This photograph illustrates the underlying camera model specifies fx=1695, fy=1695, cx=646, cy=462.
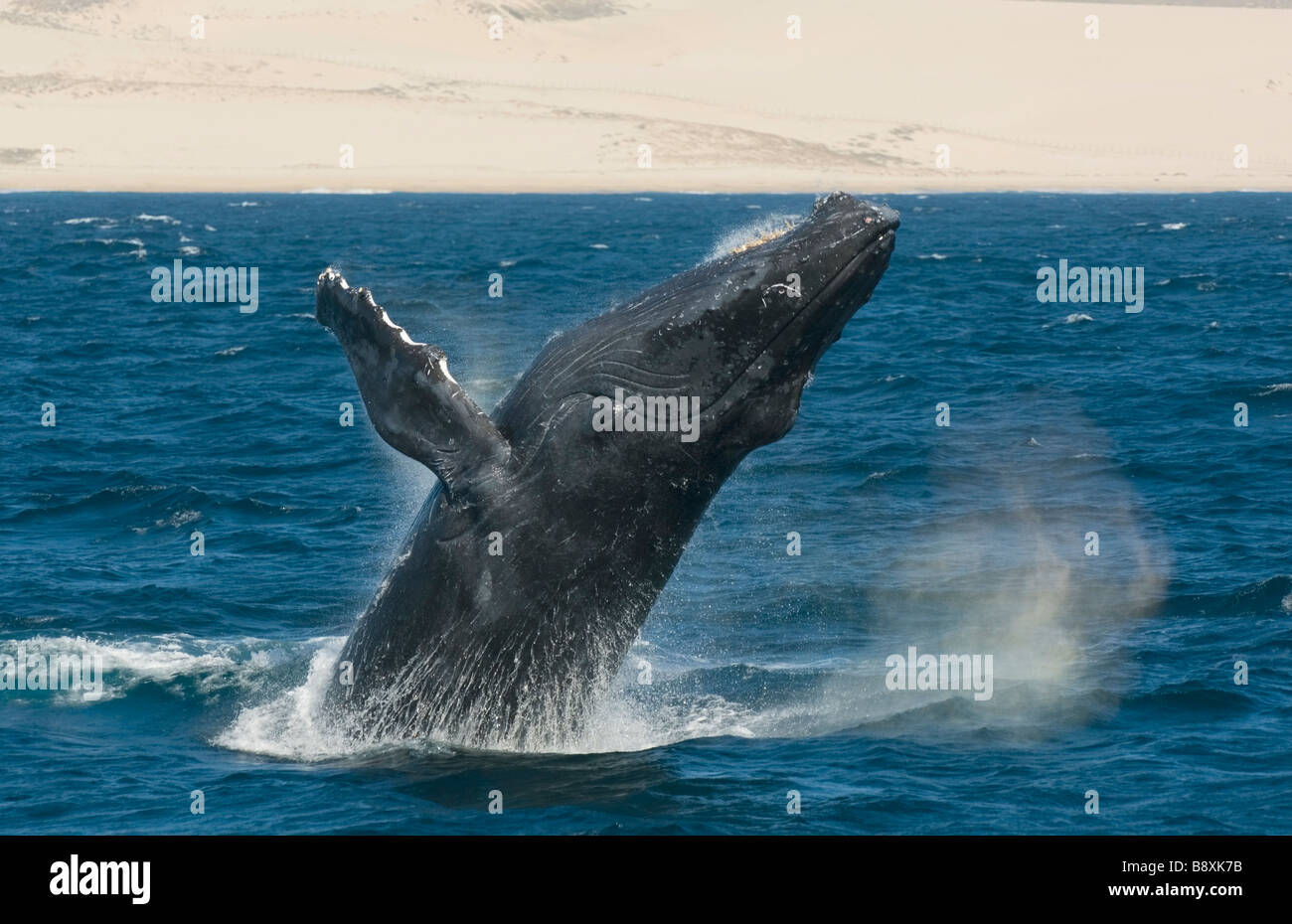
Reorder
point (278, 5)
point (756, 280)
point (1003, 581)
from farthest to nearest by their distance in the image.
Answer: point (278, 5) → point (1003, 581) → point (756, 280)

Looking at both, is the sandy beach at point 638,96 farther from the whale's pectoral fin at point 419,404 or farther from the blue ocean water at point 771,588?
the whale's pectoral fin at point 419,404

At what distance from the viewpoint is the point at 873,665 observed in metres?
14.9

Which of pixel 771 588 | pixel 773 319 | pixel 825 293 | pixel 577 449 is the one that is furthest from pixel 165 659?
pixel 825 293

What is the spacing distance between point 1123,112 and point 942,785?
153 metres

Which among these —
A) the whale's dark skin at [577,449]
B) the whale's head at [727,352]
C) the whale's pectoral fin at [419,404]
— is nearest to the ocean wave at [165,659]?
the whale's dark skin at [577,449]

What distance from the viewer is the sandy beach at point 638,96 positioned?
12719cm

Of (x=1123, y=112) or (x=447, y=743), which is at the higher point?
(x=1123, y=112)

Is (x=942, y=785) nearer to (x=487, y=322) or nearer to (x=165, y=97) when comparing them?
(x=487, y=322)

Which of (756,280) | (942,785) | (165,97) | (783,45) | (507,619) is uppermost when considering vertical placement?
(783,45)

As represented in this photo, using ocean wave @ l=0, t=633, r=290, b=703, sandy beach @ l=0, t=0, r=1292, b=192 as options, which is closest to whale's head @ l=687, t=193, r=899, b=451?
ocean wave @ l=0, t=633, r=290, b=703

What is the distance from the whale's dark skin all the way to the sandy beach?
108m

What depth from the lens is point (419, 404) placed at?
1055cm

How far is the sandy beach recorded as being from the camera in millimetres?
127188
